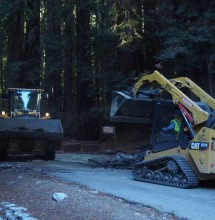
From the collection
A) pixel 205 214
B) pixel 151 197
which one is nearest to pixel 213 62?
pixel 151 197

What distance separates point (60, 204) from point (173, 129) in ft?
15.1

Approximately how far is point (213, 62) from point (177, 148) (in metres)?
6.89

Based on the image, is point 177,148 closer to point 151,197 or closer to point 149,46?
point 151,197

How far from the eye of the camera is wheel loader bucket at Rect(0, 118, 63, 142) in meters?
17.8

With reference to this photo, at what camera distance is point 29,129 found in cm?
1816

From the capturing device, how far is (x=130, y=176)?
45.6 feet

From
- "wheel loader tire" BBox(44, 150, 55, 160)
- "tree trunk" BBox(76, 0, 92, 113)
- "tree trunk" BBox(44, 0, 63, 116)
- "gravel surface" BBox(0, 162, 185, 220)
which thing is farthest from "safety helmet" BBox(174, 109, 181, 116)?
"tree trunk" BBox(44, 0, 63, 116)

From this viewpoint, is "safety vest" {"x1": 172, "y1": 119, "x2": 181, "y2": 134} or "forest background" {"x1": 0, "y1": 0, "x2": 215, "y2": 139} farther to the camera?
"forest background" {"x1": 0, "y1": 0, "x2": 215, "y2": 139}

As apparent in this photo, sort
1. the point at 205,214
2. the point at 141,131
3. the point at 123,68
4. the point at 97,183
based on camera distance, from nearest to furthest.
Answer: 1. the point at 205,214
2. the point at 97,183
3. the point at 123,68
4. the point at 141,131

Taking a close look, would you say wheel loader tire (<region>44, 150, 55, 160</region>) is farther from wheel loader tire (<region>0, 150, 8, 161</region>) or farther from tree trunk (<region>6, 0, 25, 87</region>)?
tree trunk (<region>6, 0, 25, 87</region>)

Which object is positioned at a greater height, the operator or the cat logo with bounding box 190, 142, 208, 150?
the operator

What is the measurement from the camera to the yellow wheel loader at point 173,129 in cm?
1148

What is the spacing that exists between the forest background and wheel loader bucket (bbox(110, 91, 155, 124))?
11.3 ft

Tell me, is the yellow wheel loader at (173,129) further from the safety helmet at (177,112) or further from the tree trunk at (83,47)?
the tree trunk at (83,47)
